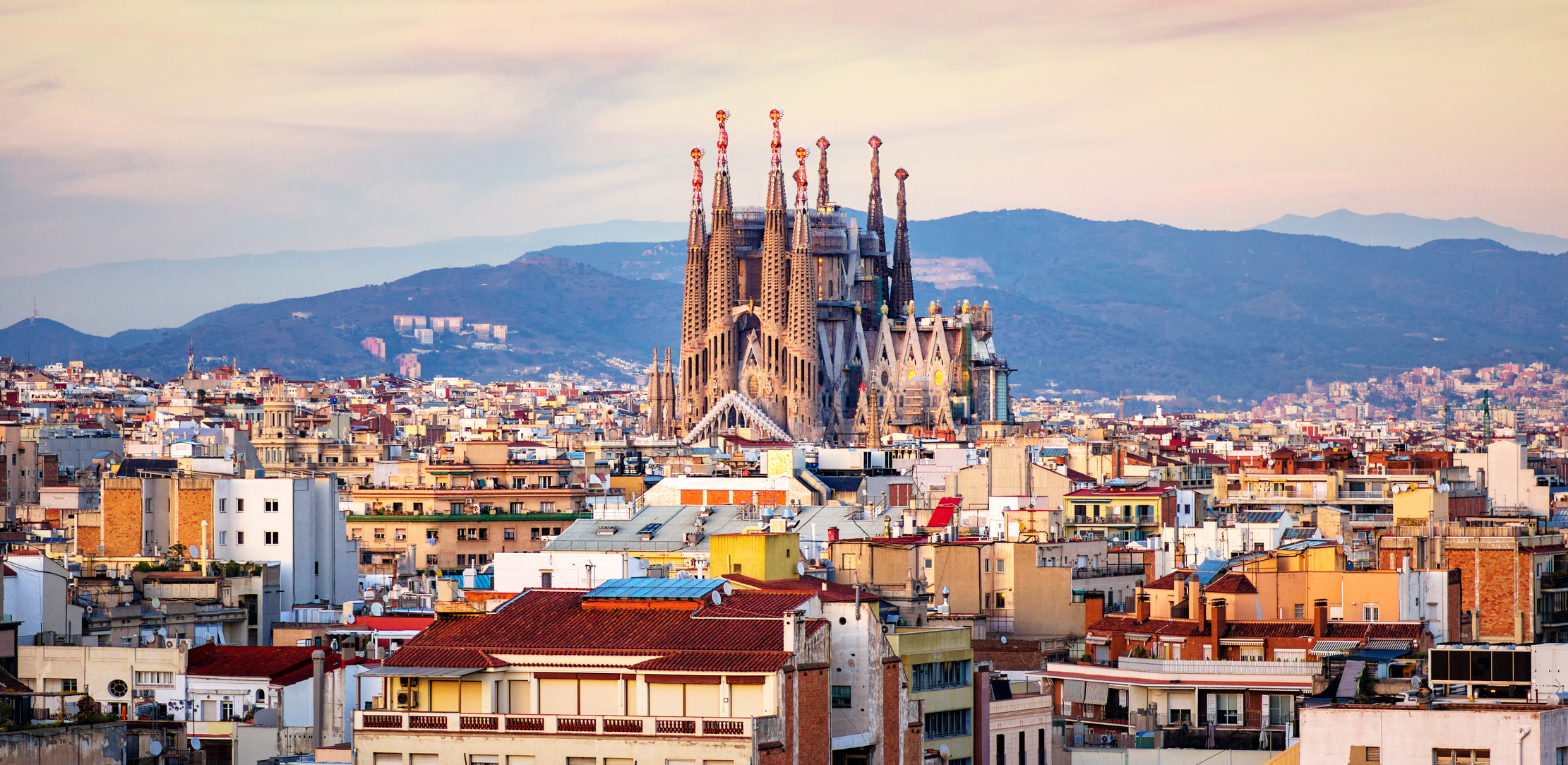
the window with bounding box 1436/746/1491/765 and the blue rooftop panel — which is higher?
the blue rooftop panel

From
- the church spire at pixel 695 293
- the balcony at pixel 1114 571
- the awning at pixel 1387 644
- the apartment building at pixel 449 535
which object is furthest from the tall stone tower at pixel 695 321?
the awning at pixel 1387 644

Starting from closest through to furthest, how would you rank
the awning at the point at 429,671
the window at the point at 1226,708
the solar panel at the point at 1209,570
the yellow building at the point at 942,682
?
the awning at the point at 429,671 → the yellow building at the point at 942,682 → the window at the point at 1226,708 → the solar panel at the point at 1209,570

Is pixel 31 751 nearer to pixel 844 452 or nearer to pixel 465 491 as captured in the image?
pixel 465 491

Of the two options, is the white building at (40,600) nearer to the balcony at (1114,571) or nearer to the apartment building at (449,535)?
the balcony at (1114,571)

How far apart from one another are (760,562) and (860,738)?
6.73 m

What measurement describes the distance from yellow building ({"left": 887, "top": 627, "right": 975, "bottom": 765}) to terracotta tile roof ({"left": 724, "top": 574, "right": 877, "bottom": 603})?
0.75 metres

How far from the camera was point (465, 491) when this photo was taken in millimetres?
64812

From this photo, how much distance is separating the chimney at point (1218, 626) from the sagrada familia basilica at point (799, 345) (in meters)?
119

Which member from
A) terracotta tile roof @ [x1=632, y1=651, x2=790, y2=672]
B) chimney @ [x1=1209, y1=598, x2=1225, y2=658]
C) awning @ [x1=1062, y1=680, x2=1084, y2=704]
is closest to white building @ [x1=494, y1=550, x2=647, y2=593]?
awning @ [x1=1062, y1=680, x2=1084, y2=704]

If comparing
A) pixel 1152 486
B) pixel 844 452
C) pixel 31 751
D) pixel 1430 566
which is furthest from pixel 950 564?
pixel 844 452

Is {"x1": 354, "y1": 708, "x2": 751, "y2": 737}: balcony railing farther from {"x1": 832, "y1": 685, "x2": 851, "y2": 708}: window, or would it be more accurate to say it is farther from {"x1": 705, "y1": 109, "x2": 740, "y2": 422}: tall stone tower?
{"x1": 705, "y1": 109, "x2": 740, "y2": 422}: tall stone tower

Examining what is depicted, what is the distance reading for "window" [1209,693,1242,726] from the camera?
30062 millimetres

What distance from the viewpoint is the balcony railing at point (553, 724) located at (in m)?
22.2

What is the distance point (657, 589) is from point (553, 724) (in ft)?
9.18
